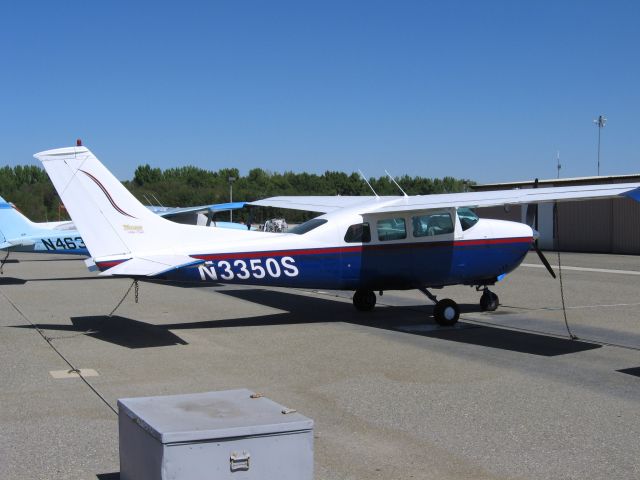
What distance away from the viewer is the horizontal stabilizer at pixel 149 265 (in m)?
9.54

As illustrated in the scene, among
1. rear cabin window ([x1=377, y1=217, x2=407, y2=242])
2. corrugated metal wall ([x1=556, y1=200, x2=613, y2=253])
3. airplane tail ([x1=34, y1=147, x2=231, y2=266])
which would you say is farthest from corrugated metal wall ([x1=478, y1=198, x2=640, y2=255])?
airplane tail ([x1=34, y1=147, x2=231, y2=266])

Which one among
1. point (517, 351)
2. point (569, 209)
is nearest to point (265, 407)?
point (517, 351)

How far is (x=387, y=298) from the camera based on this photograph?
1574cm

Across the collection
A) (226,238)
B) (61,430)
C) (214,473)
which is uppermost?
(226,238)

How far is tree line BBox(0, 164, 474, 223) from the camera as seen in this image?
71.1 m

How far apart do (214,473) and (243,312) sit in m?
9.78

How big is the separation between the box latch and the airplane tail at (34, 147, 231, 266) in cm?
661

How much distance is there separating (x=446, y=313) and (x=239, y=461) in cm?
822

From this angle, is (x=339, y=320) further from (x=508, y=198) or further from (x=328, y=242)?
(x=508, y=198)

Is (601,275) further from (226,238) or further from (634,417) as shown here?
(634,417)

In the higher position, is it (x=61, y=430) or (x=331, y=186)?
(x=331, y=186)

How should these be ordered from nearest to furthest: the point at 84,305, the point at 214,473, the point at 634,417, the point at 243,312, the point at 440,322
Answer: the point at 214,473, the point at 634,417, the point at 440,322, the point at 243,312, the point at 84,305

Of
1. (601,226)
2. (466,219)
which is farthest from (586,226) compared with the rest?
(466,219)

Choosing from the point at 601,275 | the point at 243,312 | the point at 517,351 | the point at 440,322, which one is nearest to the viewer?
the point at 517,351
